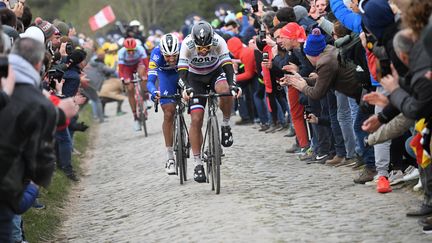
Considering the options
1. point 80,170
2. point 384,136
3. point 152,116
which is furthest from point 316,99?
point 152,116

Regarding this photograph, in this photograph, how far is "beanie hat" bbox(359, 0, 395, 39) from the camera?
33.9 ft

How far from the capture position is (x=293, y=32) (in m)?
16.0

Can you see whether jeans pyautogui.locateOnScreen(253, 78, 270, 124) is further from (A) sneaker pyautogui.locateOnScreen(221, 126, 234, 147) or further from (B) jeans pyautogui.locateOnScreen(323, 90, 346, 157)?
(A) sneaker pyautogui.locateOnScreen(221, 126, 234, 147)

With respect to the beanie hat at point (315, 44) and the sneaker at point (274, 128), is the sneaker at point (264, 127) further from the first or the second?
the beanie hat at point (315, 44)

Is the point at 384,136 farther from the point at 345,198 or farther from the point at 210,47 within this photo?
the point at 210,47

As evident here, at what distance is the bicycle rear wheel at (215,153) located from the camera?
41.6 feet

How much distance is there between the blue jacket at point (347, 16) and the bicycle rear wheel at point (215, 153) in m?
2.08

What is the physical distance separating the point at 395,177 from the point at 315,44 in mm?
2641

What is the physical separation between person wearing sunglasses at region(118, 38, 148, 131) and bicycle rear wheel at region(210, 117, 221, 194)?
456 inches

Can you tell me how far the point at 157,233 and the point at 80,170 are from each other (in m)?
8.44

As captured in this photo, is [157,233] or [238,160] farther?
[238,160]

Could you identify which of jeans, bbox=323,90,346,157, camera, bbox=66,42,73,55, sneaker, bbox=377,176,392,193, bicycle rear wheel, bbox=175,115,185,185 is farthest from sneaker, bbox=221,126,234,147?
camera, bbox=66,42,73,55

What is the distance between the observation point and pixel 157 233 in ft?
36.0

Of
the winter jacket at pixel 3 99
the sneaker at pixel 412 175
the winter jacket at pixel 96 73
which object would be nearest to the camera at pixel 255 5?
the sneaker at pixel 412 175
